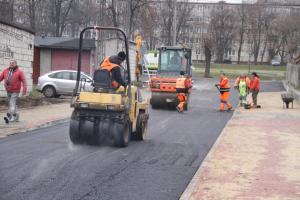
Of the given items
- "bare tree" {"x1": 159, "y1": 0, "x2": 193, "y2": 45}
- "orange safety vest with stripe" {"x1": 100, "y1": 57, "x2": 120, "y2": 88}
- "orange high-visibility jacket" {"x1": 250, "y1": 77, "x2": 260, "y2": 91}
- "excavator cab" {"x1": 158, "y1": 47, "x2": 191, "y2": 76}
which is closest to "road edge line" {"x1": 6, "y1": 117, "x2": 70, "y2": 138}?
"orange safety vest with stripe" {"x1": 100, "y1": 57, "x2": 120, "y2": 88}

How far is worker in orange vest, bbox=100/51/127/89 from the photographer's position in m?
12.8

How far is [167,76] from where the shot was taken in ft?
84.8

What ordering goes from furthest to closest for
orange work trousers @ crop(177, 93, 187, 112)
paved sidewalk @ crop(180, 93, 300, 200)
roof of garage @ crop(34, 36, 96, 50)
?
roof of garage @ crop(34, 36, 96, 50) → orange work trousers @ crop(177, 93, 187, 112) → paved sidewalk @ crop(180, 93, 300, 200)

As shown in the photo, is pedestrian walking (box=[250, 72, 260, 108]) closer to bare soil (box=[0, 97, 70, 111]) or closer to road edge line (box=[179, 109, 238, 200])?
bare soil (box=[0, 97, 70, 111])

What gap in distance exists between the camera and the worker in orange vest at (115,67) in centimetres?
Result: 1284

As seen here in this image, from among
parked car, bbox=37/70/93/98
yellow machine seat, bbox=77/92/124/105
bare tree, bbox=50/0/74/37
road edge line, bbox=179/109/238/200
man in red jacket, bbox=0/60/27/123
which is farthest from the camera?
bare tree, bbox=50/0/74/37

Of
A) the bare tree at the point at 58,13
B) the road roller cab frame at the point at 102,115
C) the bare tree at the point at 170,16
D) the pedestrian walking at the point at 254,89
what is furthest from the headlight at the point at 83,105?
the bare tree at the point at 170,16

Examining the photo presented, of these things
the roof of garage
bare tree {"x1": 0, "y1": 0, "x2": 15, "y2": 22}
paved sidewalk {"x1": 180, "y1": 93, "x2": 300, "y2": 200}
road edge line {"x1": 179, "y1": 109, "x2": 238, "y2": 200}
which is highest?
bare tree {"x1": 0, "y1": 0, "x2": 15, "y2": 22}

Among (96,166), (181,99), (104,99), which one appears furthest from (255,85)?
(96,166)

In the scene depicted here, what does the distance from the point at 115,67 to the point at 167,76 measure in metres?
13.1

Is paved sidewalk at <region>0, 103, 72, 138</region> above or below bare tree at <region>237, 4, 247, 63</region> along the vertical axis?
below

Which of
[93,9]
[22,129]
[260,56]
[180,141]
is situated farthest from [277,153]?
[260,56]

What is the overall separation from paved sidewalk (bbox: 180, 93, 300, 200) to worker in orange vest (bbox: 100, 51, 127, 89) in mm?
2581

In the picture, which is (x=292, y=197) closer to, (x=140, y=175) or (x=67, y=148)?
(x=140, y=175)
